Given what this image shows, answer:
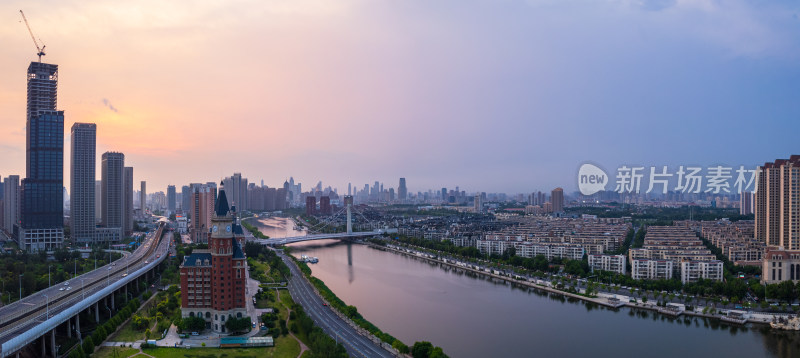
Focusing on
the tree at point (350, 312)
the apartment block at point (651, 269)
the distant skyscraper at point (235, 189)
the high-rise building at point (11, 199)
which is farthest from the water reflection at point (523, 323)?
the distant skyscraper at point (235, 189)

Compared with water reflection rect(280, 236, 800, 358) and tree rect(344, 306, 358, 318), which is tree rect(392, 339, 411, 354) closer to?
water reflection rect(280, 236, 800, 358)

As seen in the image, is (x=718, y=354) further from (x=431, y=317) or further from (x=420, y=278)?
(x=420, y=278)

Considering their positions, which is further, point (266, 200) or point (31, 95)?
point (266, 200)

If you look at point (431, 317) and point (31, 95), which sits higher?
point (31, 95)

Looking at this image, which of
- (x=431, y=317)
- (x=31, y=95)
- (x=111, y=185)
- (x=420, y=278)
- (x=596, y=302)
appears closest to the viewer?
(x=431, y=317)

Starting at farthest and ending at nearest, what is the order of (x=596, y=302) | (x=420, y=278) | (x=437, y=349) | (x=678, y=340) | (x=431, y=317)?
(x=420, y=278) → (x=596, y=302) → (x=431, y=317) → (x=678, y=340) → (x=437, y=349)

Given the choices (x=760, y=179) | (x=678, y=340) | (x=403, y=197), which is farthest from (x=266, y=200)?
(x=678, y=340)

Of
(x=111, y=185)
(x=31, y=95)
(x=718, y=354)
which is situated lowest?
(x=718, y=354)

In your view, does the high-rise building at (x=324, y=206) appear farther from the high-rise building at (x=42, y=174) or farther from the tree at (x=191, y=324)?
the tree at (x=191, y=324)
